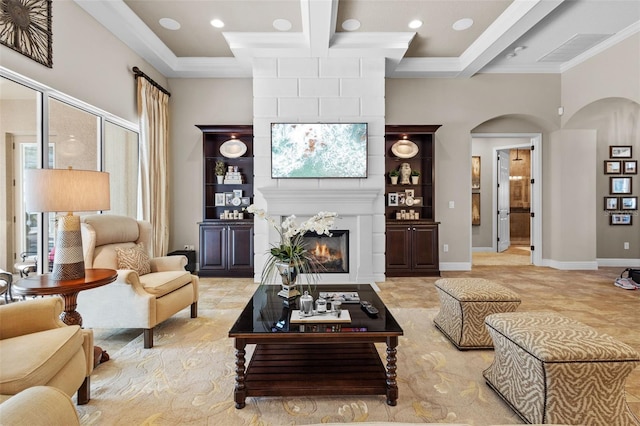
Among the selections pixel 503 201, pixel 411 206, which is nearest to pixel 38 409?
pixel 411 206

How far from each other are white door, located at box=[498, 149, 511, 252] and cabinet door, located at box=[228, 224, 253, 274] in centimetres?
609

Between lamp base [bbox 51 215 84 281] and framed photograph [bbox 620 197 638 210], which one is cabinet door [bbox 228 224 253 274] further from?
framed photograph [bbox 620 197 638 210]

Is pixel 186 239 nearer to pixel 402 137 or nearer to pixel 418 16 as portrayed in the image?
pixel 402 137

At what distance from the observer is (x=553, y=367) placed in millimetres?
1514

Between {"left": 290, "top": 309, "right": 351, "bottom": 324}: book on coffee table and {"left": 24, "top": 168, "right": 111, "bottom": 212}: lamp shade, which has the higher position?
{"left": 24, "top": 168, "right": 111, "bottom": 212}: lamp shade

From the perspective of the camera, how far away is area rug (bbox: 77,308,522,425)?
1692 mm

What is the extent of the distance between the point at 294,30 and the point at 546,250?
18.4 feet

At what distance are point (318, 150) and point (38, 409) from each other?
13.1ft

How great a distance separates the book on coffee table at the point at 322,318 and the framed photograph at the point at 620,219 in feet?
21.1

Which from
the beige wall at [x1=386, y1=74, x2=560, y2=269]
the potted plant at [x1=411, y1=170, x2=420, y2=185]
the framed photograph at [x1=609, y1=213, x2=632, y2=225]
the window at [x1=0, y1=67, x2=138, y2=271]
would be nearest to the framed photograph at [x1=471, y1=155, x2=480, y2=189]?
the beige wall at [x1=386, y1=74, x2=560, y2=269]

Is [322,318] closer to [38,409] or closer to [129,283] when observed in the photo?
[38,409]

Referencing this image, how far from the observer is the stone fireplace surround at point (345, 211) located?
4.47 m

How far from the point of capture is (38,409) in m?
0.89

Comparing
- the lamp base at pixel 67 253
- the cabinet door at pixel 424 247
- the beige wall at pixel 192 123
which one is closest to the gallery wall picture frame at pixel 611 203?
the cabinet door at pixel 424 247
